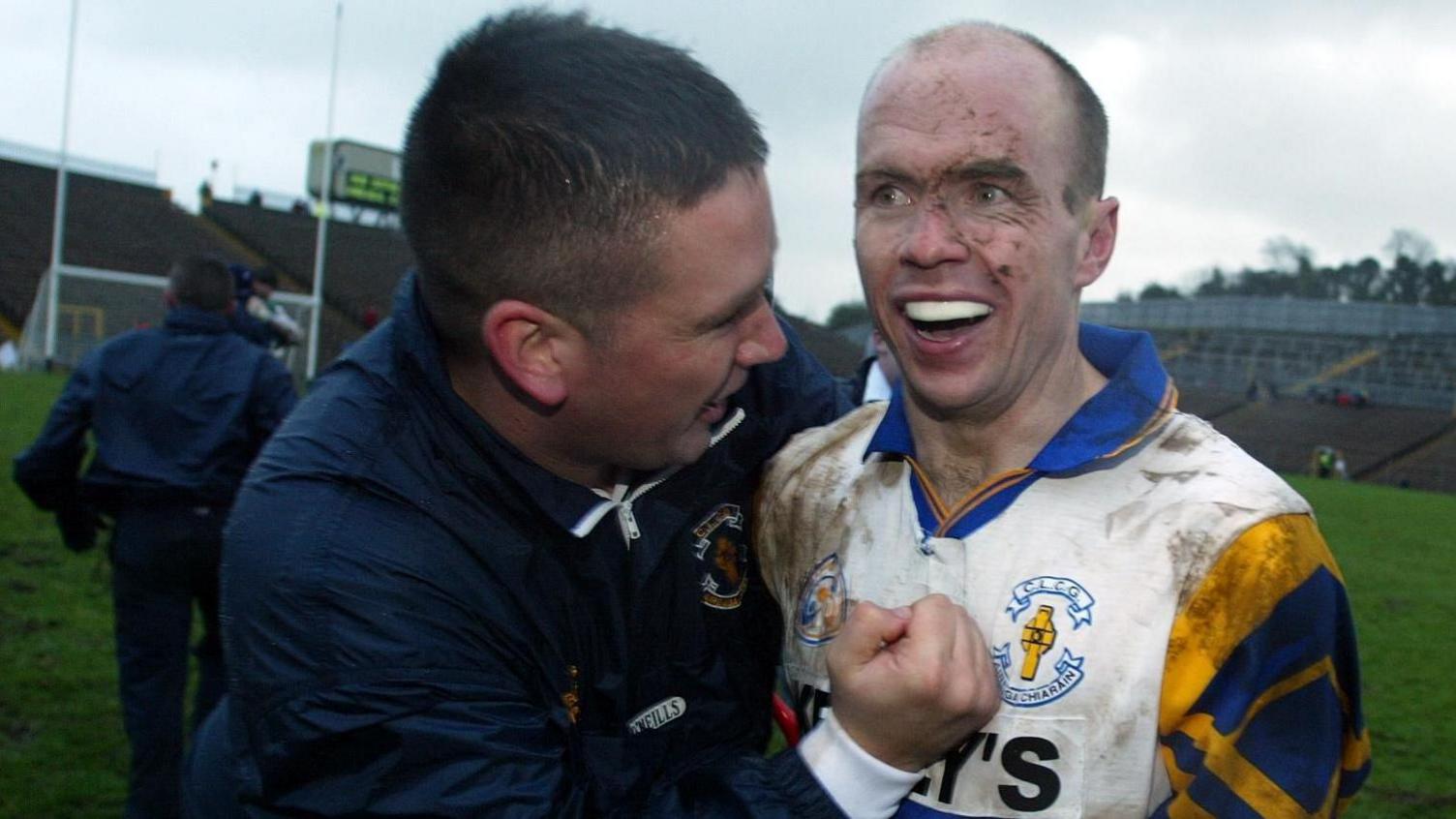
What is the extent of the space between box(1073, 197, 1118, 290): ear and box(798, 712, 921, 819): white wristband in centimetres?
92

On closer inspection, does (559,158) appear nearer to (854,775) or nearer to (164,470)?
(854,775)

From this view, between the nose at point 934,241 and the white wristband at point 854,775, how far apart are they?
76 cm

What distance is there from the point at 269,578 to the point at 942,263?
1.11m

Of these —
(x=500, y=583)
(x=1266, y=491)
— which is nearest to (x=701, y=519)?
(x=500, y=583)

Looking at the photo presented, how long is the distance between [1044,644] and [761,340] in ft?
2.04

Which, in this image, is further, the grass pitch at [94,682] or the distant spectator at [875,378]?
the distant spectator at [875,378]

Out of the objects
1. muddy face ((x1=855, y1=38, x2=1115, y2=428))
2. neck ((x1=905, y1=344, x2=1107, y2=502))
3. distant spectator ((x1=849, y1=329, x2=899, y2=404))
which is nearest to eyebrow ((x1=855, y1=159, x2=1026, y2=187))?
muddy face ((x1=855, y1=38, x2=1115, y2=428))

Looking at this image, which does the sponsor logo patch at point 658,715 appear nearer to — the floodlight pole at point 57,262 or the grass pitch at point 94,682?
the grass pitch at point 94,682

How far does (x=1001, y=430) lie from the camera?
2.04m

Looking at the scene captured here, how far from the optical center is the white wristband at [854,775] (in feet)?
5.03

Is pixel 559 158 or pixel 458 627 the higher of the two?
pixel 559 158

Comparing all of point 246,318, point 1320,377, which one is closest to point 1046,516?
point 246,318

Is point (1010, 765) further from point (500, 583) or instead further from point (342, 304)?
point (342, 304)

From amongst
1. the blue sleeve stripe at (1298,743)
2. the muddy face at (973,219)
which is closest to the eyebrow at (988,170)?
the muddy face at (973,219)
